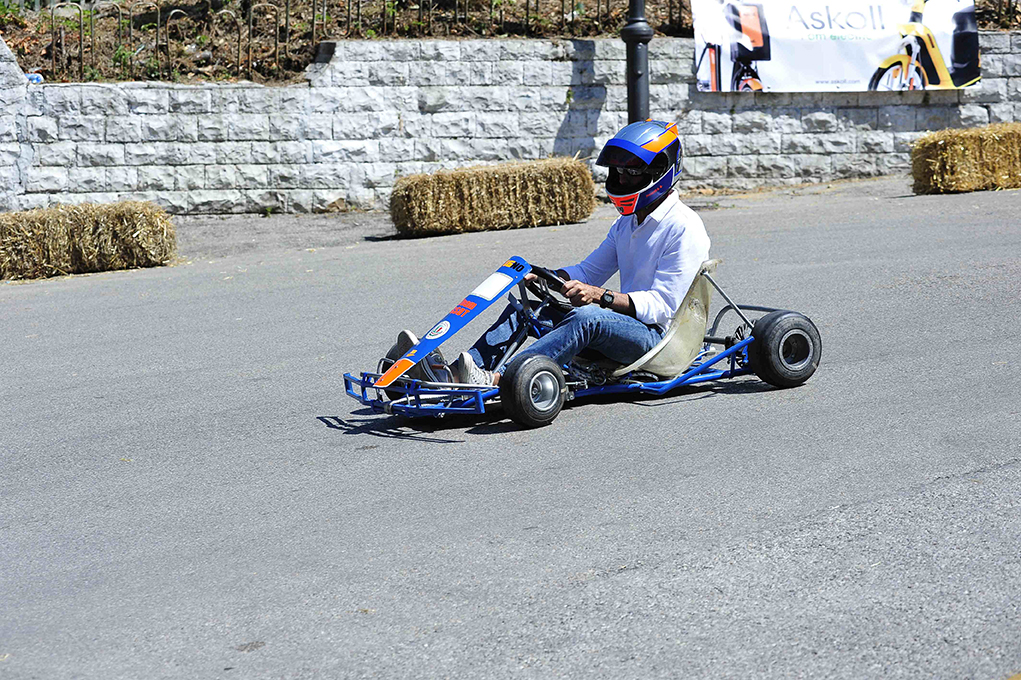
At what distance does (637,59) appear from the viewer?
46.8 ft

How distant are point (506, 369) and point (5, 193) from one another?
1020cm

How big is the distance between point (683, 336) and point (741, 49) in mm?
10655

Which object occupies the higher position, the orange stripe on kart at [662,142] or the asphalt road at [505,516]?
the orange stripe on kart at [662,142]

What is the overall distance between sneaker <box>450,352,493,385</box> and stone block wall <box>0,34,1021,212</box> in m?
9.44

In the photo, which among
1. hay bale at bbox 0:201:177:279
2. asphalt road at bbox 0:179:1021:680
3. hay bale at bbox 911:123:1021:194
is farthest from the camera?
hay bale at bbox 911:123:1021:194

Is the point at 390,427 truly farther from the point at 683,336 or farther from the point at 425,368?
the point at 683,336

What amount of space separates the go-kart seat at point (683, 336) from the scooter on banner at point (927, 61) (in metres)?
11.2

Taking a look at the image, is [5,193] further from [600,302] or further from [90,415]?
[600,302]

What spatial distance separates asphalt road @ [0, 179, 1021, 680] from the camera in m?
2.99

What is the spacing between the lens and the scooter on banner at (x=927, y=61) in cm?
1555

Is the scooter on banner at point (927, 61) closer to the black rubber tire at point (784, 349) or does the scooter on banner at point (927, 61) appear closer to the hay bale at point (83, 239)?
the hay bale at point (83, 239)

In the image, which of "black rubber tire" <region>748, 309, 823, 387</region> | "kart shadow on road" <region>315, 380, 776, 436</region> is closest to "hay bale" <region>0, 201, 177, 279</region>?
"kart shadow on road" <region>315, 380, 776, 436</region>

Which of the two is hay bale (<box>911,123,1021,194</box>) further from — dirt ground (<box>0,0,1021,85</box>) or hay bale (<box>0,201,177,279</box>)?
hay bale (<box>0,201,177,279</box>)

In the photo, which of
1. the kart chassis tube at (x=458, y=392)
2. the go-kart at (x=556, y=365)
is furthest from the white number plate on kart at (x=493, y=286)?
the kart chassis tube at (x=458, y=392)
